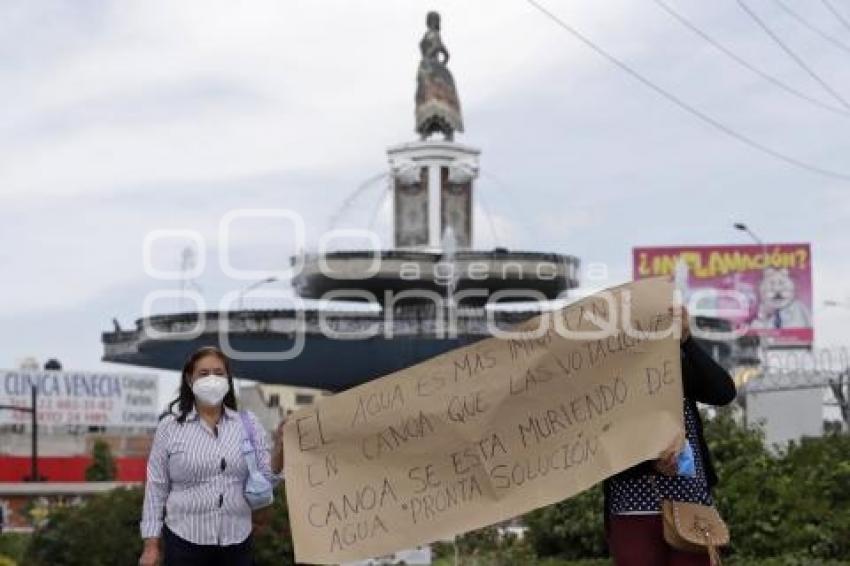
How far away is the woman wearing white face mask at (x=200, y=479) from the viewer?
7.25 metres

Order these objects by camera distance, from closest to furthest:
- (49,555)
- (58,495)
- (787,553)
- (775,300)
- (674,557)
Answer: (674,557), (787,553), (49,555), (58,495), (775,300)

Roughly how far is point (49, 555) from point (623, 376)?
13027mm

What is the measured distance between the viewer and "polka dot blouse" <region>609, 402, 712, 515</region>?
21.6 feet

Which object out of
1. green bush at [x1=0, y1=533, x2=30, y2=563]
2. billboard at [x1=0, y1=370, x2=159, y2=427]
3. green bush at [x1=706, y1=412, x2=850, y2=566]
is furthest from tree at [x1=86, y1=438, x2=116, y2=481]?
green bush at [x1=706, y1=412, x2=850, y2=566]

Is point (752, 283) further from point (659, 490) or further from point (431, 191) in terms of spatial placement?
point (659, 490)

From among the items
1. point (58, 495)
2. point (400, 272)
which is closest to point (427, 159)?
point (400, 272)

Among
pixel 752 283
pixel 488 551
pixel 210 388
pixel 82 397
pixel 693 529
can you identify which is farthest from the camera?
Answer: pixel 82 397

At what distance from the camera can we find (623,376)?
7082 mm

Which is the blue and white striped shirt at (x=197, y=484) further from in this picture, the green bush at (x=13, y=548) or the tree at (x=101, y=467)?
the tree at (x=101, y=467)

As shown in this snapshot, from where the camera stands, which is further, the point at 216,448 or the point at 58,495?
the point at 58,495

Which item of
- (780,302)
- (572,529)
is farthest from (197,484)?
(780,302)

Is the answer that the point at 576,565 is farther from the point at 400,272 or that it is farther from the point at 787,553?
the point at 400,272

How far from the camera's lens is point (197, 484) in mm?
7277

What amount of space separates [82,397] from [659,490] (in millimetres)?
80995
